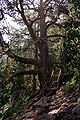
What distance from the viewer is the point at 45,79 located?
8930 mm

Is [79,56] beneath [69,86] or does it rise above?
above

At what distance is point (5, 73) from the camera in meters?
7.68

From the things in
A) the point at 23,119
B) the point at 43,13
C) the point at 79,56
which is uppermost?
the point at 43,13

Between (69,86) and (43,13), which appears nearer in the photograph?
(69,86)

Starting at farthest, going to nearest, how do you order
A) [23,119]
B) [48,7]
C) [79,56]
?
1. [48,7]
2. [79,56]
3. [23,119]

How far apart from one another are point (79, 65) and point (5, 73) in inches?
163

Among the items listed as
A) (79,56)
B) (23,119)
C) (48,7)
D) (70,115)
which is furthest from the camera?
(48,7)

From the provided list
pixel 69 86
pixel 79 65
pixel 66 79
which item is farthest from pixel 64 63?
pixel 79 65

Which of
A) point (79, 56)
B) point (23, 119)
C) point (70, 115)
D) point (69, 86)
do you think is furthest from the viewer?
point (69, 86)

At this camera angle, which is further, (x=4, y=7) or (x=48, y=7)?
(x=48, y=7)

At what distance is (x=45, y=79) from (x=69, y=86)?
10.5ft

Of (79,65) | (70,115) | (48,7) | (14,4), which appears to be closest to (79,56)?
(79,65)

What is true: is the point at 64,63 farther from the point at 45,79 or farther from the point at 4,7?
the point at 4,7

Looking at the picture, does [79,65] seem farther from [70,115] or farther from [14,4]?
[14,4]
